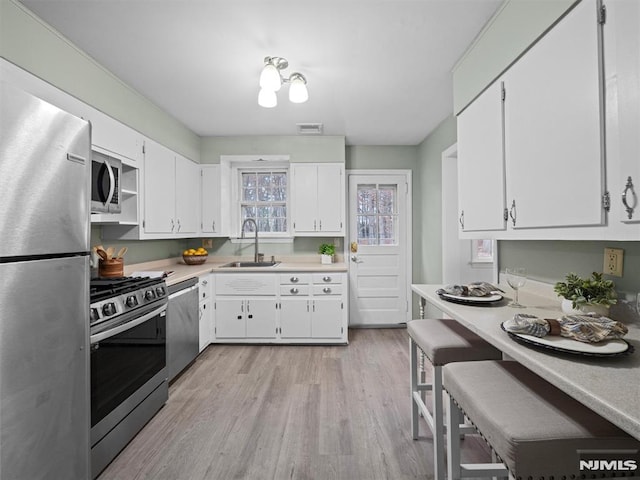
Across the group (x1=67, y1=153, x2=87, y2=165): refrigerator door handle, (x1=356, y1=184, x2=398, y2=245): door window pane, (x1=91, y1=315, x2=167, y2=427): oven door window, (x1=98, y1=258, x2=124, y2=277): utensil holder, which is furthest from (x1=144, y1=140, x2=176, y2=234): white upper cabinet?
(x1=356, y1=184, x2=398, y2=245): door window pane

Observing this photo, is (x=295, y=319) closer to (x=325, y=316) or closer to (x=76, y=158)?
(x=325, y=316)

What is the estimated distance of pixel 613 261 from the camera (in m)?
1.25

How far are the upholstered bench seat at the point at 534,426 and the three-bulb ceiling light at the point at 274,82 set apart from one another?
2.04 meters

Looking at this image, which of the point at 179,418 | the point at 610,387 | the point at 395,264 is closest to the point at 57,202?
the point at 179,418

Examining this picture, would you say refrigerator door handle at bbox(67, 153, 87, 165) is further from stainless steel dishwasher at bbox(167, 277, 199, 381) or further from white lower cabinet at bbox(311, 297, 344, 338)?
white lower cabinet at bbox(311, 297, 344, 338)

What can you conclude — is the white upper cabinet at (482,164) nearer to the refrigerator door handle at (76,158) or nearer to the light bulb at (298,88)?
the light bulb at (298,88)

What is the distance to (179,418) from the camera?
2090 mm

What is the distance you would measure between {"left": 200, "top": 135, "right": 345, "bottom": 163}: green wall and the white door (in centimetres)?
52

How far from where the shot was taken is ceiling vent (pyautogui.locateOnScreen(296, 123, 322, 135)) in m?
3.43

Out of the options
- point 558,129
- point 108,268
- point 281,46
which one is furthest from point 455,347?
point 108,268

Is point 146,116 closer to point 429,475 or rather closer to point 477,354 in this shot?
point 477,354

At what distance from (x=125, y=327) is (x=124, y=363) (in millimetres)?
213

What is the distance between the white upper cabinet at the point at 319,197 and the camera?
12.5 ft

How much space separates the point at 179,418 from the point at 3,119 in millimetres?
1961
